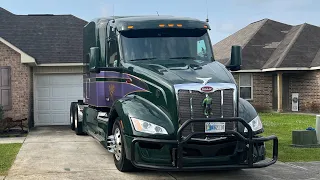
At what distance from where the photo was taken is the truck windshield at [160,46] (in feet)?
30.2

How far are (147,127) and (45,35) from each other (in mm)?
14013

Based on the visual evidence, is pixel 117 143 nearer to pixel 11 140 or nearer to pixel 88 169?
pixel 88 169

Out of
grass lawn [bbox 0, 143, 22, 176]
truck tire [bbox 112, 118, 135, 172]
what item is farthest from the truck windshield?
grass lawn [bbox 0, 143, 22, 176]

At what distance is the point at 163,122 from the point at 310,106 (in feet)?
64.4

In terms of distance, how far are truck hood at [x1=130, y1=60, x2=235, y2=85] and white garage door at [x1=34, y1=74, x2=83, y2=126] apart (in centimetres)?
1026

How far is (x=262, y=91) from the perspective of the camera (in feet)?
88.1

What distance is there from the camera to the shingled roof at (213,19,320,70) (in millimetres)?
26091

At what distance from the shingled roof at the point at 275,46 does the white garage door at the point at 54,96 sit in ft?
34.6

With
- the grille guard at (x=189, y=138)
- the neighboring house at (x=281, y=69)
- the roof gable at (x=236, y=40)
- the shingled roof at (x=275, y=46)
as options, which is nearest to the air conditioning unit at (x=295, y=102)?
the neighboring house at (x=281, y=69)

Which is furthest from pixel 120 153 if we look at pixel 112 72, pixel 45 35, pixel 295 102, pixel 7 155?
pixel 295 102

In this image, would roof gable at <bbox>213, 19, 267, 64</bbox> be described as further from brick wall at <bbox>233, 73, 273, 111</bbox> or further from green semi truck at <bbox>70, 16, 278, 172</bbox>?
green semi truck at <bbox>70, 16, 278, 172</bbox>

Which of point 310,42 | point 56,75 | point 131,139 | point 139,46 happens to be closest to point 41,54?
point 56,75

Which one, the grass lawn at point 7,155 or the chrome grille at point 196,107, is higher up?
the chrome grille at point 196,107

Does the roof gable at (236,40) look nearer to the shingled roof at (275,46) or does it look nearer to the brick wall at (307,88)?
the shingled roof at (275,46)
